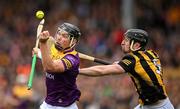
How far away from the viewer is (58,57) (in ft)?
41.9

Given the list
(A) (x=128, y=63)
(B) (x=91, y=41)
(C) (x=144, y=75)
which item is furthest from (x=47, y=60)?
(B) (x=91, y=41)

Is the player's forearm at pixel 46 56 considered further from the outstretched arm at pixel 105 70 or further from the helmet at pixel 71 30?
the outstretched arm at pixel 105 70

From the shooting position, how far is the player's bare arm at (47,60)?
11.9m

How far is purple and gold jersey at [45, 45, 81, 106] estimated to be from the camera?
41.9 ft

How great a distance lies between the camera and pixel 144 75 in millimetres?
13031

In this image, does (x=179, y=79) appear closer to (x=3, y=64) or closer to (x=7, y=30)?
(x=3, y=64)

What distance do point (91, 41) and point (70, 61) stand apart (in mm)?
11358

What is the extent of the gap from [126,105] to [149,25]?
577 cm

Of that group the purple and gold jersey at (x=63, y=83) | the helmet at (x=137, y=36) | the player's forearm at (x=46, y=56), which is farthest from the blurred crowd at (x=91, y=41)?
the player's forearm at (x=46, y=56)

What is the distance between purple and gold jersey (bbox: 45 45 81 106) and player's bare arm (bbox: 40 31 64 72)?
0.97 ft

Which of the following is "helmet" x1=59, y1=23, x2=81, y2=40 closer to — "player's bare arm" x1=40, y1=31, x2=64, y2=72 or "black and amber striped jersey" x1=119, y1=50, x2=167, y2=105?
"player's bare arm" x1=40, y1=31, x2=64, y2=72

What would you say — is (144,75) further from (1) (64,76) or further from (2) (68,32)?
(2) (68,32)

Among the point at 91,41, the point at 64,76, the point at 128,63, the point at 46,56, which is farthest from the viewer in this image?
the point at 91,41

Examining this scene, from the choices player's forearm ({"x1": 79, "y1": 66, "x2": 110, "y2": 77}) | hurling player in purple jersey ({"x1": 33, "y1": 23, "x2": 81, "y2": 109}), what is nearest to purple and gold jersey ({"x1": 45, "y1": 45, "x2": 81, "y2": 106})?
hurling player in purple jersey ({"x1": 33, "y1": 23, "x2": 81, "y2": 109})
